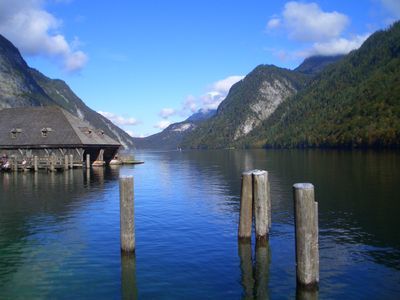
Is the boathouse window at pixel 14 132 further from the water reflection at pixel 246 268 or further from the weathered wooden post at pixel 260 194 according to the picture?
the weathered wooden post at pixel 260 194

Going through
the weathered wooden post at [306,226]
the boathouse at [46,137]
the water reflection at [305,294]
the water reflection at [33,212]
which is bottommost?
the water reflection at [305,294]

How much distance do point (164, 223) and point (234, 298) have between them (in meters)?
11.9

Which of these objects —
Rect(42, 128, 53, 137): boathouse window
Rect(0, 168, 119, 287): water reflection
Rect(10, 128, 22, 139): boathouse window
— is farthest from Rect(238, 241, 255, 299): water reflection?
Rect(10, 128, 22, 139): boathouse window

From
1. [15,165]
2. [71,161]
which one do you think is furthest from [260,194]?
[15,165]

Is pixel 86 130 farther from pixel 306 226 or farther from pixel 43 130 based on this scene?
pixel 306 226

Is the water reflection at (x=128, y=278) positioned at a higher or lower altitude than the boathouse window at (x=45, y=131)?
lower

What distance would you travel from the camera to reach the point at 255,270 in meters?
16.0

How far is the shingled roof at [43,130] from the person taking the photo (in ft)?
223

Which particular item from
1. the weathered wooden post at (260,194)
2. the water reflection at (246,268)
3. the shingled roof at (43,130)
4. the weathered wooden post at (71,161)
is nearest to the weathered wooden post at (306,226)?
the water reflection at (246,268)

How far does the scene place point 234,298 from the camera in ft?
43.9

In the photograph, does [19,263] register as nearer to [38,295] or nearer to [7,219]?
[38,295]

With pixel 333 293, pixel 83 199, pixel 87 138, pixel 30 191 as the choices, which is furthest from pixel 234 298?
pixel 87 138

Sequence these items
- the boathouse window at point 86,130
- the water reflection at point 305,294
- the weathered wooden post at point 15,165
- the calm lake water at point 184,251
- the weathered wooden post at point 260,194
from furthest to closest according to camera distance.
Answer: the boathouse window at point 86,130 → the weathered wooden post at point 15,165 → the weathered wooden post at point 260,194 → the calm lake water at point 184,251 → the water reflection at point 305,294

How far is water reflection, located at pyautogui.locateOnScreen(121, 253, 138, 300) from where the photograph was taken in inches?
545
